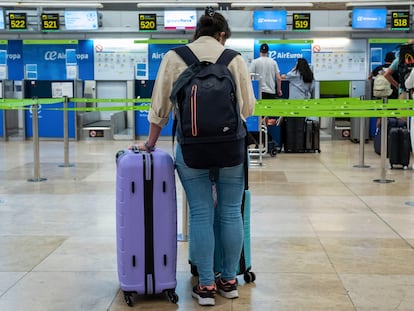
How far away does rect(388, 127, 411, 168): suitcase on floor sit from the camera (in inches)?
352

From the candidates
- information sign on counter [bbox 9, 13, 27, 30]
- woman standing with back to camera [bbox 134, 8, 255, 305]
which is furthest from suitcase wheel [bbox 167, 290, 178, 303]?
information sign on counter [bbox 9, 13, 27, 30]

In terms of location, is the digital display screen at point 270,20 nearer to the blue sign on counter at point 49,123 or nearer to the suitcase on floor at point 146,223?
the blue sign on counter at point 49,123

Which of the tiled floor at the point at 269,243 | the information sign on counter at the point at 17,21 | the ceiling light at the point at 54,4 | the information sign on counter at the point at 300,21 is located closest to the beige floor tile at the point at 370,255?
the tiled floor at the point at 269,243

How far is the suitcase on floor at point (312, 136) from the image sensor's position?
11.3 metres

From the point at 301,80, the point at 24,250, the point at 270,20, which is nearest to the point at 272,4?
the point at 270,20

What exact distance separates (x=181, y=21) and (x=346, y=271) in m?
11.5

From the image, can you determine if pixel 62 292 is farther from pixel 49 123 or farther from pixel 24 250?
pixel 49 123

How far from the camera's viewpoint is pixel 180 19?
48.4ft

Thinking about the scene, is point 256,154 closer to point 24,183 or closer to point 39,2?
point 24,183

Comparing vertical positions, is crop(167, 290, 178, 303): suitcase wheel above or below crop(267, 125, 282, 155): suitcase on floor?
below

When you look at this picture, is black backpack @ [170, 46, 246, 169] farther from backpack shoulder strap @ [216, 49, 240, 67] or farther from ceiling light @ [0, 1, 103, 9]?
Result: ceiling light @ [0, 1, 103, 9]

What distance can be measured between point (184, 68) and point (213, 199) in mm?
728

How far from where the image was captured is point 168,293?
3.52 meters

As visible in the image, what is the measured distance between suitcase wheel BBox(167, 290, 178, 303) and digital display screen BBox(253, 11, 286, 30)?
11.8 metres
